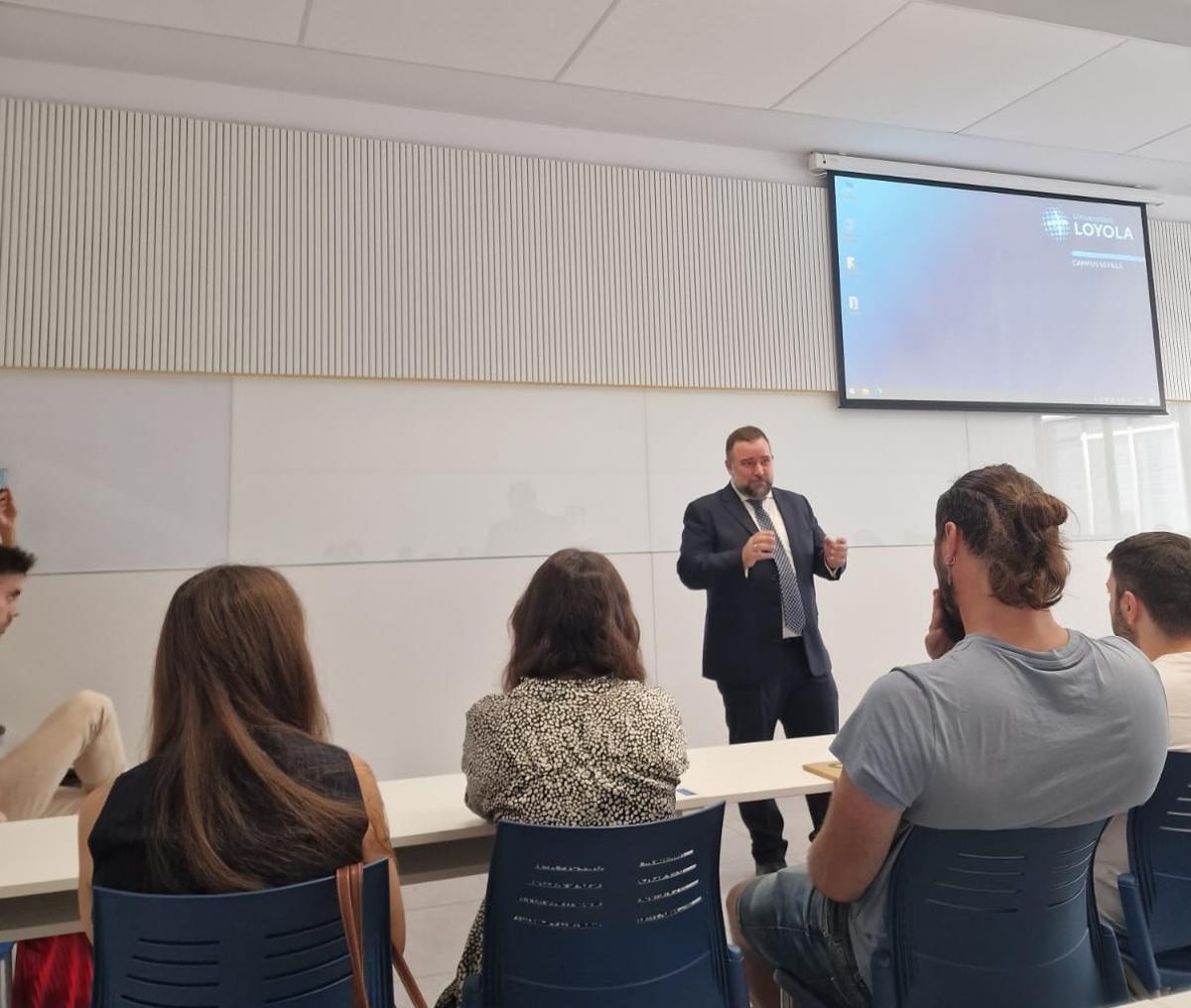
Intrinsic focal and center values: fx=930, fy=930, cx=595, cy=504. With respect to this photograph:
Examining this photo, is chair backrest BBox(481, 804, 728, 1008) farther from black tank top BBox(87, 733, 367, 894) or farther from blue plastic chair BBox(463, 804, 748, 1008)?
black tank top BBox(87, 733, 367, 894)

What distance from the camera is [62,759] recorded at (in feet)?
7.70

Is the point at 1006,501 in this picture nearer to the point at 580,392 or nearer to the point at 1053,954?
the point at 1053,954

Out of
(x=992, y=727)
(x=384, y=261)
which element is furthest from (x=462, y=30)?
(x=992, y=727)

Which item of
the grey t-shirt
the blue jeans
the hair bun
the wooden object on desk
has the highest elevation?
the hair bun

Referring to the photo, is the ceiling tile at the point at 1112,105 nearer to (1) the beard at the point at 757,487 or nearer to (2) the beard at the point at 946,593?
(1) the beard at the point at 757,487

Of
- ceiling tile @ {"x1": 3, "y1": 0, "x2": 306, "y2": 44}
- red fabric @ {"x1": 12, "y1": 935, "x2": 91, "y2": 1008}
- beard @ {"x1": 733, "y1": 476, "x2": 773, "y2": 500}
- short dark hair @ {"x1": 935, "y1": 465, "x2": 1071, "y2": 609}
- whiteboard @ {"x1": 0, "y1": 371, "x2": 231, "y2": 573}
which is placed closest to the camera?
short dark hair @ {"x1": 935, "y1": 465, "x2": 1071, "y2": 609}

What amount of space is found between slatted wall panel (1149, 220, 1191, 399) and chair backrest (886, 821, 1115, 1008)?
17.3 feet

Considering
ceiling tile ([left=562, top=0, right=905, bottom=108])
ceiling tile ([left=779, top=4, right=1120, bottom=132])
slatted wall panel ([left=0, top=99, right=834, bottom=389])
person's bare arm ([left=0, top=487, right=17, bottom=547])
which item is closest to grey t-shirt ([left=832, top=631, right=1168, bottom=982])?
ceiling tile ([left=562, top=0, right=905, bottom=108])

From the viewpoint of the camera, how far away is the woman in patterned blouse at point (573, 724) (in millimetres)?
1609

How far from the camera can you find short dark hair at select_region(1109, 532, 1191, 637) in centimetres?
194

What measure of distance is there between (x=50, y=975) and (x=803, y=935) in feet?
5.27

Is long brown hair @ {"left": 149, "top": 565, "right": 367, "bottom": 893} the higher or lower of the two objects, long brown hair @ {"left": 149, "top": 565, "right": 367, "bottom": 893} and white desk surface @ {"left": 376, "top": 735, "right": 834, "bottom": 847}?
the higher

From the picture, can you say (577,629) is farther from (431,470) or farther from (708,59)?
(708,59)

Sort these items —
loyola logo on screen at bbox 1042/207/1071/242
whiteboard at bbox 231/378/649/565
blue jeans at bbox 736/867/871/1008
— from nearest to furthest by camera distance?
blue jeans at bbox 736/867/871/1008, whiteboard at bbox 231/378/649/565, loyola logo on screen at bbox 1042/207/1071/242
